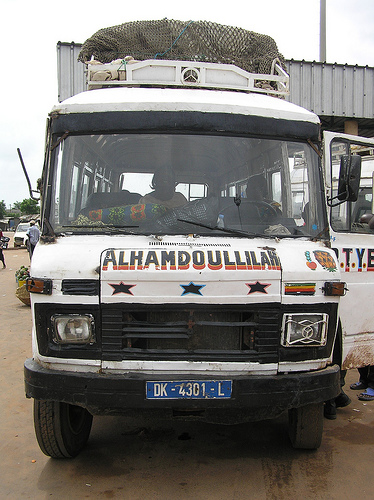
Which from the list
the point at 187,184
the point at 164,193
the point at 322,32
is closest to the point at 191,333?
the point at 164,193

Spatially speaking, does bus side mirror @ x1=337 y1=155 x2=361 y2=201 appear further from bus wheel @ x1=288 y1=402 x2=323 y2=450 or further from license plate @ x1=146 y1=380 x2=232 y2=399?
license plate @ x1=146 y1=380 x2=232 y2=399

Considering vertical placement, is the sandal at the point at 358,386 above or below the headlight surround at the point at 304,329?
below

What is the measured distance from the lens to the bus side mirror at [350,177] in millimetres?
3820

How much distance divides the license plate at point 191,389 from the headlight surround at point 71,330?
51 centimetres

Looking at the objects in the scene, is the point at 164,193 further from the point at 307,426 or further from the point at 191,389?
the point at 307,426

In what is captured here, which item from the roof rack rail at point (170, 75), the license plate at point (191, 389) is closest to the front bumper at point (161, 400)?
the license plate at point (191, 389)

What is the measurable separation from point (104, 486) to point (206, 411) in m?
0.88

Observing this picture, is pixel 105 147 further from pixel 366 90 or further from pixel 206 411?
pixel 366 90

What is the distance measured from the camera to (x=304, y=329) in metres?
3.27

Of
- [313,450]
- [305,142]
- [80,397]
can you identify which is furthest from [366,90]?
[80,397]

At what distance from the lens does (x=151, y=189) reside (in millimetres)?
3766

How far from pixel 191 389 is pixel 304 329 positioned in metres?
0.84

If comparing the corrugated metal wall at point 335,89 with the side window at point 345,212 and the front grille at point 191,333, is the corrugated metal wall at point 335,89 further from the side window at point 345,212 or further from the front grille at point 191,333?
the front grille at point 191,333

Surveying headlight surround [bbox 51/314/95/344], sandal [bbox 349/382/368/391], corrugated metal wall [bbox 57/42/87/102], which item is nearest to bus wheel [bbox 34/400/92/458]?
Result: headlight surround [bbox 51/314/95/344]
